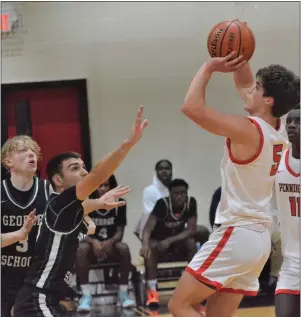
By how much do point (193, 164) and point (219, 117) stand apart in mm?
5169

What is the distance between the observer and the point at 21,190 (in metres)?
4.22

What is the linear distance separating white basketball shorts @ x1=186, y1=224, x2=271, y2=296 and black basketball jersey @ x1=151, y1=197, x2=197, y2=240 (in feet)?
12.4

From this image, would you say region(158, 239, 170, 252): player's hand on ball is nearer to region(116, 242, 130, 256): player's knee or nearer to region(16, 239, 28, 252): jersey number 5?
region(116, 242, 130, 256): player's knee

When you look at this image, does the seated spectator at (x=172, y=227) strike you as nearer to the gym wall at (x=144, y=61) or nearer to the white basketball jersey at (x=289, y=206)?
the gym wall at (x=144, y=61)

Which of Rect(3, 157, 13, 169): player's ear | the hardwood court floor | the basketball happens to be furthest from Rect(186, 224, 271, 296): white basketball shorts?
the hardwood court floor

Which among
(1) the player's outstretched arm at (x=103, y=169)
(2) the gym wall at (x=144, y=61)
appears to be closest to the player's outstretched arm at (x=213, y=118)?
(1) the player's outstretched arm at (x=103, y=169)

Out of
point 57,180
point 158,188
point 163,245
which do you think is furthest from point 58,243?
point 158,188

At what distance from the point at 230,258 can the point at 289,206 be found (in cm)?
72

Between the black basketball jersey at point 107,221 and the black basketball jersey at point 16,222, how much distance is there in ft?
8.91

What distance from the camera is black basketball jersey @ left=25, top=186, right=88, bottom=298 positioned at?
3432mm

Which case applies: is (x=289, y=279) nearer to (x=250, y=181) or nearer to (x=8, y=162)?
(x=250, y=181)

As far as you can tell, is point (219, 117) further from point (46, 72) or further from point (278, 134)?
point (46, 72)

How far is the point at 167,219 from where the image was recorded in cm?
721

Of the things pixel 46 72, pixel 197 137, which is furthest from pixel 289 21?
pixel 46 72
